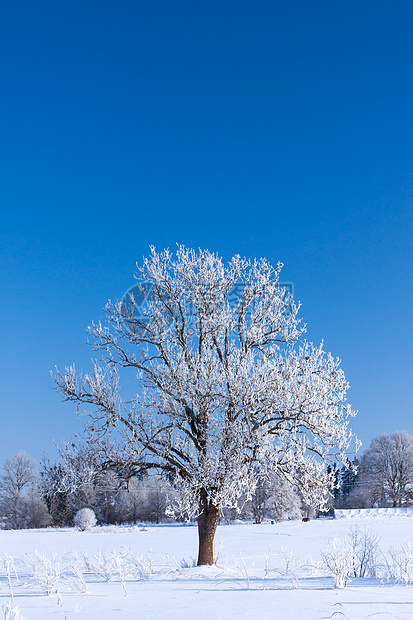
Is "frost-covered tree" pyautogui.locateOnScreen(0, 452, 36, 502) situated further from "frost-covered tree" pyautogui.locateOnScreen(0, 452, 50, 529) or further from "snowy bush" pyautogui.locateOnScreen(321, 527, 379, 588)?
"snowy bush" pyautogui.locateOnScreen(321, 527, 379, 588)

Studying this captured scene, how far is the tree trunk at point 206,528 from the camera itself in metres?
11.5

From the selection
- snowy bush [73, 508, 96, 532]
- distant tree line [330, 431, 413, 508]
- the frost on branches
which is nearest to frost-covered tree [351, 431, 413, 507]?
distant tree line [330, 431, 413, 508]

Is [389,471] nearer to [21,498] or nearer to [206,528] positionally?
[21,498]

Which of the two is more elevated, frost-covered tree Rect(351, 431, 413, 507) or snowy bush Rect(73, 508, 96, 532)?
frost-covered tree Rect(351, 431, 413, 507)

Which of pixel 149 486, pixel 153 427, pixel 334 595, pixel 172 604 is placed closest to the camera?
pixel 172 604

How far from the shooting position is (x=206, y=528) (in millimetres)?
11547

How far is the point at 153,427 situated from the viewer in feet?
37.8

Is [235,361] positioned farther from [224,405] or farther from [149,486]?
[149,486]

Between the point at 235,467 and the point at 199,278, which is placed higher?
the point at 199,278

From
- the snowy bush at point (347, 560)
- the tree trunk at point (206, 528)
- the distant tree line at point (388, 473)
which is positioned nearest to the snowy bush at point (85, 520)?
the distant tree line at point (388, 473)

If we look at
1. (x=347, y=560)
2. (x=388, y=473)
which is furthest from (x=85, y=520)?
(x=347, y=560)

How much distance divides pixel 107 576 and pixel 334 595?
4.39m

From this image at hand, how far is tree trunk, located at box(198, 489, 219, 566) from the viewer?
11531mm

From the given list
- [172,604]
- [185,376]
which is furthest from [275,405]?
[172,604]
